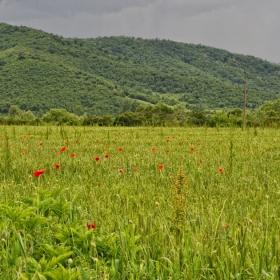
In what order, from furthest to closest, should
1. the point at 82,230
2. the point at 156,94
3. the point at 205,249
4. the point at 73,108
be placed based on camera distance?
the point at 156,94 < the point at 73,108 < the point at 82,230 < the point at 205,249

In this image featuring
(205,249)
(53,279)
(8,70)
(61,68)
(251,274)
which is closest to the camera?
(53,279)

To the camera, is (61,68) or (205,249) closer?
(205,249)

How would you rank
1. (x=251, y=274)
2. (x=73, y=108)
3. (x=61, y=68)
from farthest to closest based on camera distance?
(x=61, y=68) → (x=73, y=108) → (x=251, y=274)

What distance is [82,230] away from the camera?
88.8 inches

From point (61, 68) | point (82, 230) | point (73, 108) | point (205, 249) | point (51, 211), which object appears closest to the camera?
point (205, 249)

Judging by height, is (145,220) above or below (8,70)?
below

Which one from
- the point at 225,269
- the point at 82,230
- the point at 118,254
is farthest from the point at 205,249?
the point at 82,230

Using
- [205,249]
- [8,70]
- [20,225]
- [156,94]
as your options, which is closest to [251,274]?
[205,249]

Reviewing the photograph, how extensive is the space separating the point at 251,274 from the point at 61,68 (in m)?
178

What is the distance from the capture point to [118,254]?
A: 2.07 m

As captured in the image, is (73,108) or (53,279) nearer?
(53,279)

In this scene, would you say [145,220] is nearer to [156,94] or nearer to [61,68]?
[61,68]

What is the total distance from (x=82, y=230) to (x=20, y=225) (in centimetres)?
44

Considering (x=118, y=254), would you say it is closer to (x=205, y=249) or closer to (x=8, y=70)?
(x=205, y=249)
